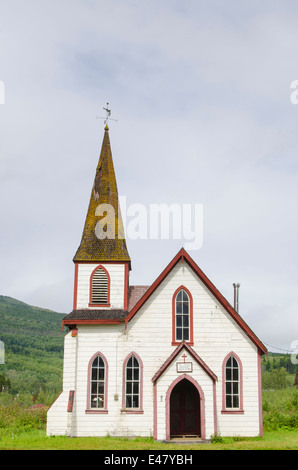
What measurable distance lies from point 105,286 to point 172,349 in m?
4.47

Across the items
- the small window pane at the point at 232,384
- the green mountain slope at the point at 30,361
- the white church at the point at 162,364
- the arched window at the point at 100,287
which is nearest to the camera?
the white church at the point at 162,364

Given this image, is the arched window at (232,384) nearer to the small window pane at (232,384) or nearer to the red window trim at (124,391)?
the small window pane at (232,384)

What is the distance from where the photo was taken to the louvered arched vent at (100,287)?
961 inches

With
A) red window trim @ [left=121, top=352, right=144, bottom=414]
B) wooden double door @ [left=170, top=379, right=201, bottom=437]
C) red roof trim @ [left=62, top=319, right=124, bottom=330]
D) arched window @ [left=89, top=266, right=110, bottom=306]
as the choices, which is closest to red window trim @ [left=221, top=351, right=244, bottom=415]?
wooden double door @ [left=170, top=379, right=201, bottom=437]

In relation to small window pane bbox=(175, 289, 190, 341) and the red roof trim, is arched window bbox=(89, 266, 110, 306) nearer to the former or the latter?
the red roof trim

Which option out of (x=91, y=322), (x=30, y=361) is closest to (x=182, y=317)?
(x=91, y=322)

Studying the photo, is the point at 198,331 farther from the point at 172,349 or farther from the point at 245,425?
the point at 245,425

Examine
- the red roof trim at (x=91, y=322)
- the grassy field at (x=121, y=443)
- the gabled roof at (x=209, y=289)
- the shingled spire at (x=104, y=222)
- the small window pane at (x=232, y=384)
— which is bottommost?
the grassy field at (x=121, y=443)

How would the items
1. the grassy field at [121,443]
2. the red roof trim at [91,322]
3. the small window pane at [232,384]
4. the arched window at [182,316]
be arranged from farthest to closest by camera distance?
1. the red roof trim at [91,322]
2. the arched window at [182,316]
3. the small window pane at [232,384]
4. the grassy field at [121,443]

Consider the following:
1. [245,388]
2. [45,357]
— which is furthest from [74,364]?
[45,357]

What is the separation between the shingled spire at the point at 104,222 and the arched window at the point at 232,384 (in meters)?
6.83

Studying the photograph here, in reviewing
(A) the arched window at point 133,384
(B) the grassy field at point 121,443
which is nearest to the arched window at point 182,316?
(A) the arched window at point 133,384

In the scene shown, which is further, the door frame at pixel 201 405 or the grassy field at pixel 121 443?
the door frame at pixel 201 405
